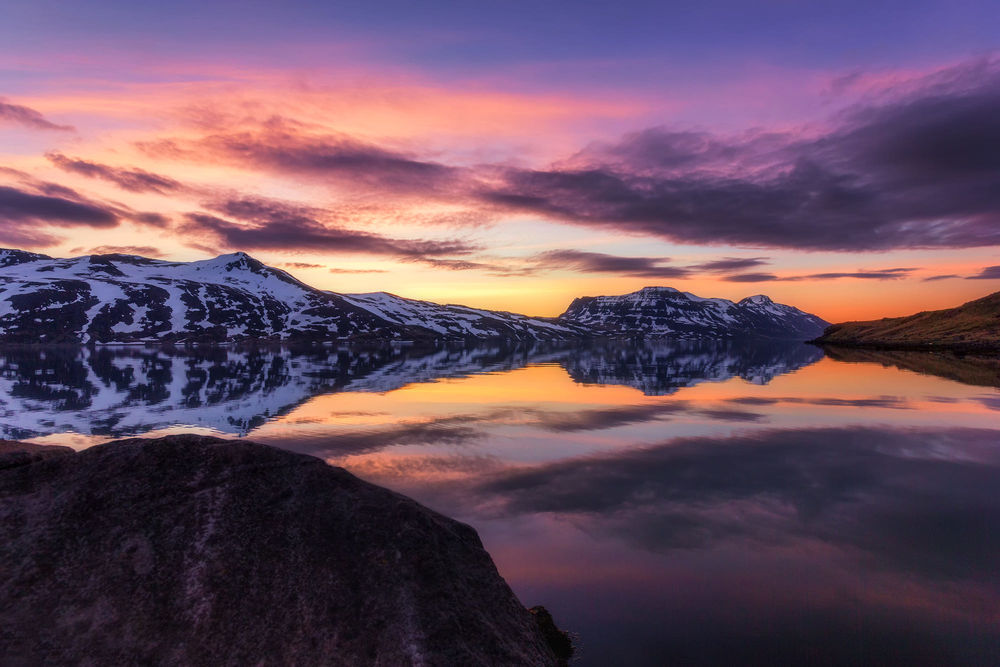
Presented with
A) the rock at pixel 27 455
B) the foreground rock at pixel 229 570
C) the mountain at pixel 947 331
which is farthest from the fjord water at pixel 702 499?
the mountain at pixel 947 331

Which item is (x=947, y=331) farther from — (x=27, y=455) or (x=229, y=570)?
(x=27, y=455)

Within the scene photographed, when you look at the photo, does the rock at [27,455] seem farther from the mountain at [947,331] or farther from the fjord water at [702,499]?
the mountain at [947,331]

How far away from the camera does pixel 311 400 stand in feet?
139

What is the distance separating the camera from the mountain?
133875 mm

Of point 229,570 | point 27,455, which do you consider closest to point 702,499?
point 229,570

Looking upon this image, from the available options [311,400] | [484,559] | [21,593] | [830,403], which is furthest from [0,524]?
[830,403]

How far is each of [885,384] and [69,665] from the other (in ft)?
209

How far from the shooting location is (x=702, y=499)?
55.9ft

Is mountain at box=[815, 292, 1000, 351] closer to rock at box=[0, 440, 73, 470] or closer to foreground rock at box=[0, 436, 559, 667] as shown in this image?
foreground rock at box=[0, 436, 559, 667]

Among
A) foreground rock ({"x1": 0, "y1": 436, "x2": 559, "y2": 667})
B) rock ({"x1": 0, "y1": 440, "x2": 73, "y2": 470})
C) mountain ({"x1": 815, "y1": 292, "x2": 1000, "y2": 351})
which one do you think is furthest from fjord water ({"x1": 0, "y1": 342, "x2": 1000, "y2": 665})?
mountain ({"x1": 815, "y1": 292, "x2": 1000, "y2": 351})

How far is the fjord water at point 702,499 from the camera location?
32.3ft

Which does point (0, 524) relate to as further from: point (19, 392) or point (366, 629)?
point (19, 392)

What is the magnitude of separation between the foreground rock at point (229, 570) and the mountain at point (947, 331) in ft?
518

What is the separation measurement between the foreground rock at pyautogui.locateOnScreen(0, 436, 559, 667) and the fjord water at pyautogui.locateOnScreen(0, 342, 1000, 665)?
15.9ft
